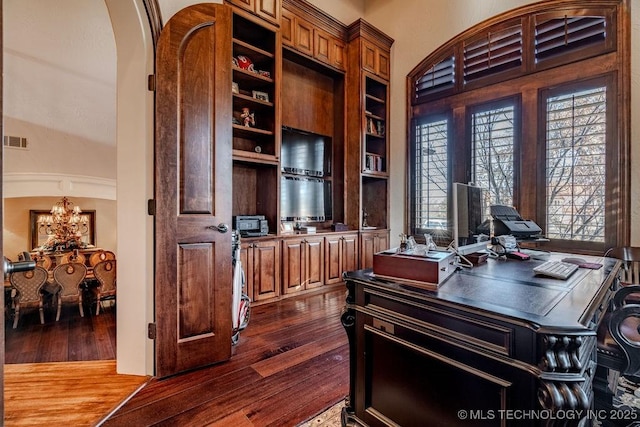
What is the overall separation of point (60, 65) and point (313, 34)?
3399mm

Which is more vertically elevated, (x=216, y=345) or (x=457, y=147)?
(x=457, y=147)

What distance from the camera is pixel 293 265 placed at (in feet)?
12.1

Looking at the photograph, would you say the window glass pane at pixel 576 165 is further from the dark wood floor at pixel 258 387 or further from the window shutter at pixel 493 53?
the dark wood floor at pixel 258 387

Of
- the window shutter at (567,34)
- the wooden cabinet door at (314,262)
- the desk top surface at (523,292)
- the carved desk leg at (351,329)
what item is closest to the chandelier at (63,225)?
the wooden cabinet door at (314,262)

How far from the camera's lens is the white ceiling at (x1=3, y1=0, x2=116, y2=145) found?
335cm

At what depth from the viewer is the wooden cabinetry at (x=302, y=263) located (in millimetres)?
3631

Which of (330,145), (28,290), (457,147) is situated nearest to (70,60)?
(28,290)

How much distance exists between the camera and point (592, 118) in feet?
10.3

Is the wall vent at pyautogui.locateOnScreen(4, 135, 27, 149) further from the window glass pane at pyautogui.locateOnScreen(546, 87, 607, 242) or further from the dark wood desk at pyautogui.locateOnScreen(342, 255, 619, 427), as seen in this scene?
the window glass pane at pyautogui.locateOnScreen(546, 87, 607, 242)

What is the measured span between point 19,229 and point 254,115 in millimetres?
6834

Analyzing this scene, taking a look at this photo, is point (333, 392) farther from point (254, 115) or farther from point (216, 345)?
point (254, 115)

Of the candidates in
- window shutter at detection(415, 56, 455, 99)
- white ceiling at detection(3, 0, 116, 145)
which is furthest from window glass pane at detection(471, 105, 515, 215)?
white ceiling at detection(3, 0, 116, 145)

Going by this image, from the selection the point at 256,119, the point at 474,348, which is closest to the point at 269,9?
the point at 256,119

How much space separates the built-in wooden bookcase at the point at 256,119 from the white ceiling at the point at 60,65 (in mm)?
1619
